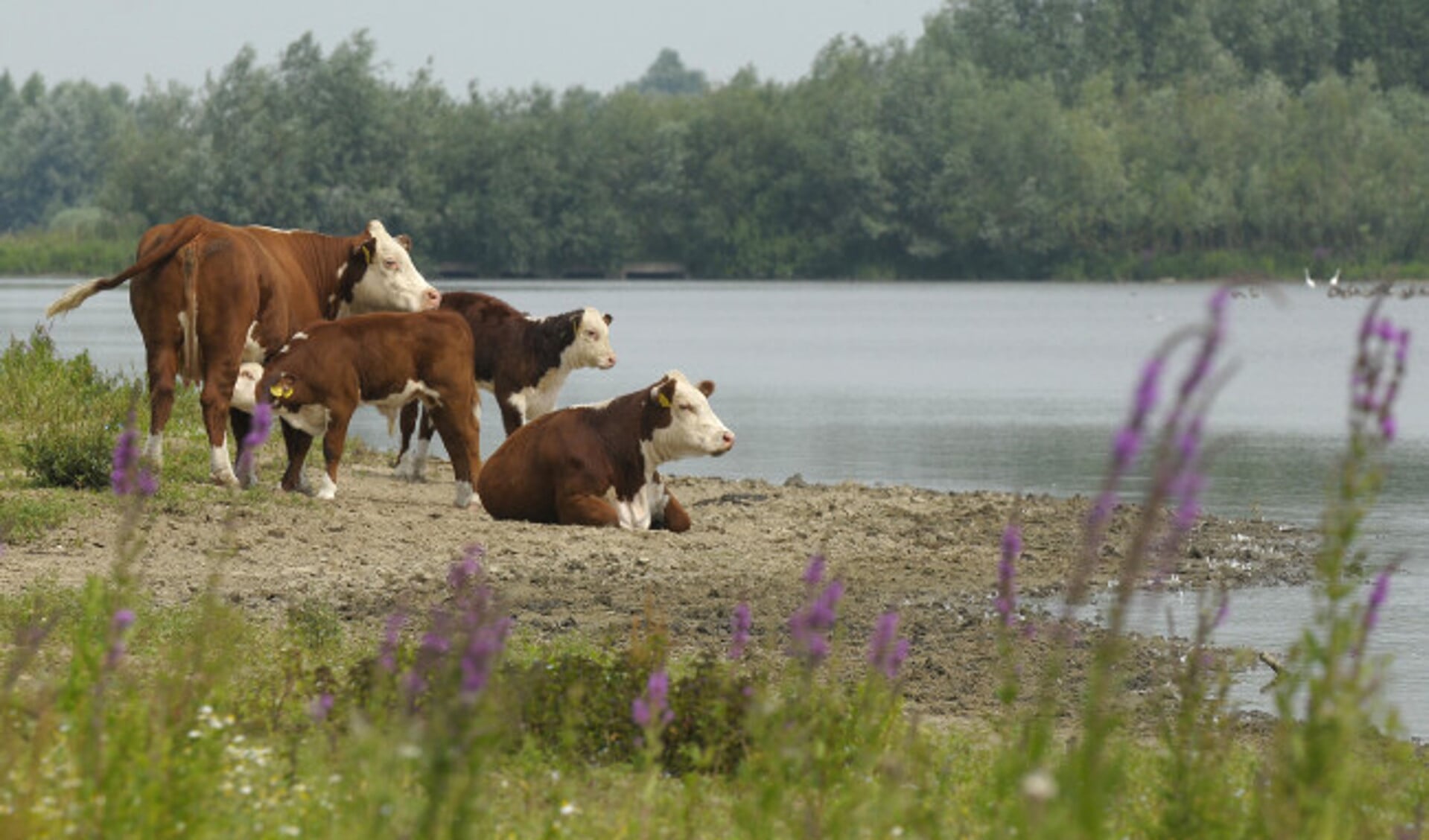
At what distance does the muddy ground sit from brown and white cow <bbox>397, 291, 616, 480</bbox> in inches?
34.4

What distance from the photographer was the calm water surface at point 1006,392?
18625mm

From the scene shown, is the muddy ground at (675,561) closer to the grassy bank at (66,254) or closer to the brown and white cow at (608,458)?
the brown and white cow at (608,458)

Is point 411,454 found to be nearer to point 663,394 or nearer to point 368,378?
point 368,378

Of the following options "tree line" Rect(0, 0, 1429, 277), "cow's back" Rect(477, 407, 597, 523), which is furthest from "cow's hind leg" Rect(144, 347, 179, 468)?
"tree line" Rect(0, 0, 1429, 277)

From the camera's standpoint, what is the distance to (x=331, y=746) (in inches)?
243

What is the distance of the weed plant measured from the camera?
4340 mm

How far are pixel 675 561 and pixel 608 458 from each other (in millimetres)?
1235

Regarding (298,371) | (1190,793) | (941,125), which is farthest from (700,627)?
(941,125)

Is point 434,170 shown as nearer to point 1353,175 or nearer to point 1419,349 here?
point 1353,175

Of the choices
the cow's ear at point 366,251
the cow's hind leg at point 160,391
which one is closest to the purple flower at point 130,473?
the cow's hind leg at point 160,391

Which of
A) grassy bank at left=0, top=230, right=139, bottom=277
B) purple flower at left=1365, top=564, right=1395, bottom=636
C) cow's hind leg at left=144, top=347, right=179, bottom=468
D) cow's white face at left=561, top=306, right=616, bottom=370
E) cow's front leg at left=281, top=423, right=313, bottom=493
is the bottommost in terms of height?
grassy bank at left=0, top=230, right=139, bottom=277

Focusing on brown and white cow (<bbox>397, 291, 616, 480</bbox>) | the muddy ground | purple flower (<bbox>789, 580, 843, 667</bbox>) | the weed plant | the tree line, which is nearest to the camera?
the weed plant

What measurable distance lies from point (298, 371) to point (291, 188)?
3548 inches

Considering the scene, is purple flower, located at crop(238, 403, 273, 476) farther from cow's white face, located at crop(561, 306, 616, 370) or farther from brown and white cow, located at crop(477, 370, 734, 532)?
cow's white face, located at crop(561, 306, 616, 370)
